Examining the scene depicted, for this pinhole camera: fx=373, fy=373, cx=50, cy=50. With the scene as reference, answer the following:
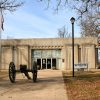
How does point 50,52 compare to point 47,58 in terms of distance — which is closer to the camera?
point 50,52

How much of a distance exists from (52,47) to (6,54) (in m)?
8.05

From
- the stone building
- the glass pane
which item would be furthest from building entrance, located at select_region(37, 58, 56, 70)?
the glass pane

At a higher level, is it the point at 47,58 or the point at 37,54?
the point at 37,54

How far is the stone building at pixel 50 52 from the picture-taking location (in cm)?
6344

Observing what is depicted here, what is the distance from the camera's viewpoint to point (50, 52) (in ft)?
213

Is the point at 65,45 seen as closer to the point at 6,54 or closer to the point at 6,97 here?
the point at 6,54

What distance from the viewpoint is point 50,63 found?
6538 centimetres

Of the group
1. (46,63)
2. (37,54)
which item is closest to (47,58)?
(46,63)

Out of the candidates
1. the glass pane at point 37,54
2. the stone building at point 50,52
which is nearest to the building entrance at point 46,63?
the stone building at point 50,52

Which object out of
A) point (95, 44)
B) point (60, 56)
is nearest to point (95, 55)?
point (95, 44)

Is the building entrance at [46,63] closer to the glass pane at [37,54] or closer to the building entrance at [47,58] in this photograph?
the building entrance at [47,58]

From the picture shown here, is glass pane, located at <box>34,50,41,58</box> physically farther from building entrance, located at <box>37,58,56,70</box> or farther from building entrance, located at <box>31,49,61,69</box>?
building entrance, located at <box>37,58,56,70</box>

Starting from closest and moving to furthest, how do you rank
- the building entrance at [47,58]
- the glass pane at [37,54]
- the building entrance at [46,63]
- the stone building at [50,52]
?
the stone building at [50,52] < the building entrance at [47,58] < the glass pane at [37,54] < the building entrance at [46,63]

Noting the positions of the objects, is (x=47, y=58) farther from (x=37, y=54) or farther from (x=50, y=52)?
(x=37, y=54)
